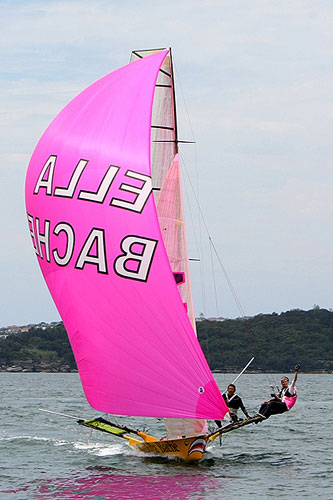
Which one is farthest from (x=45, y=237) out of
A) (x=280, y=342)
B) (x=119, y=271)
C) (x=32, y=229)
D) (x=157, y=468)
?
(x=280, y=342)

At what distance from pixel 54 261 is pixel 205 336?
69483 millimetres

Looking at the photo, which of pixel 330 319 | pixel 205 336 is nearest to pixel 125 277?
pixel 205 336

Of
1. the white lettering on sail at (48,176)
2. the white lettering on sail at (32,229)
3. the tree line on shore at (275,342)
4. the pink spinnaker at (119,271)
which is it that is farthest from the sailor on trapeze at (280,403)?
the tree line on shore at (275,342)

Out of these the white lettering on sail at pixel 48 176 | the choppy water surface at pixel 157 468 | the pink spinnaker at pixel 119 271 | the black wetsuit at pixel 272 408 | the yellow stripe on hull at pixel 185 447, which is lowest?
the choppy water surface at pixel 157 468

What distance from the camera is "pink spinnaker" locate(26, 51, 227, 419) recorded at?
1870 centimetres

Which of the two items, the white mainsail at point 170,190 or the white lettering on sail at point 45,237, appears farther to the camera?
the white mainsail at point 170,190

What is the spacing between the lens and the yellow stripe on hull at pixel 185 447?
800 inches

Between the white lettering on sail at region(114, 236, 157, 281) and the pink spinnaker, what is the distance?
0.7 inches

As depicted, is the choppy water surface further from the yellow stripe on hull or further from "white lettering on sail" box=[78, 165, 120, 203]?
"white lettering on sail" box=[78, 165, 120, 203]

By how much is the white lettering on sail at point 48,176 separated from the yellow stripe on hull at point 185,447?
5772mm

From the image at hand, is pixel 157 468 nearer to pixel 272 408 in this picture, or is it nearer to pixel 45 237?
pixel 272 408

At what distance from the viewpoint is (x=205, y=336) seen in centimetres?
8862

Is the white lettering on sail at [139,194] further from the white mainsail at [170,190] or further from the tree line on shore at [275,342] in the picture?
the tree line on shore at [275,342]

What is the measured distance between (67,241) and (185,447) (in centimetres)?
496
